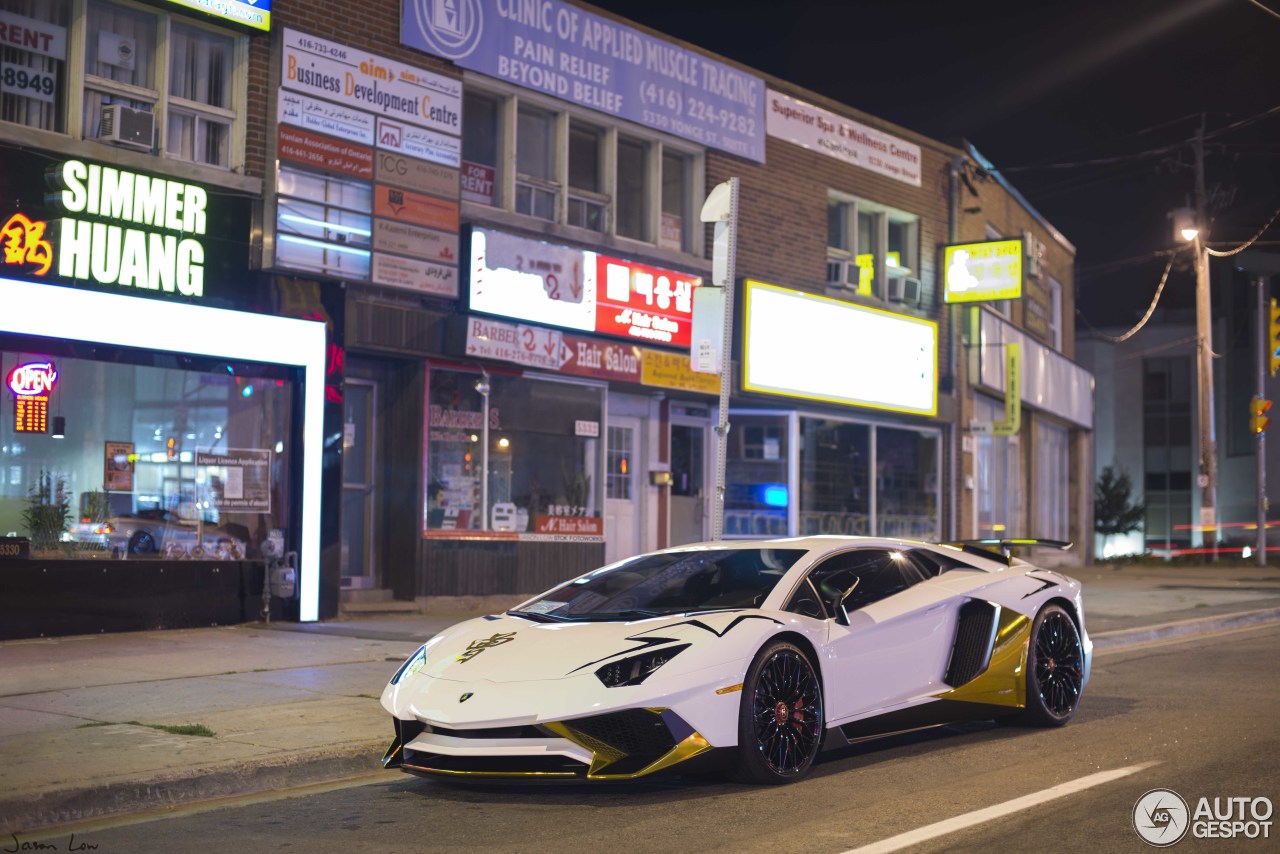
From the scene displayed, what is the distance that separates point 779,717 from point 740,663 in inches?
16.4

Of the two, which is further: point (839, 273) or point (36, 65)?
point (839, 273)

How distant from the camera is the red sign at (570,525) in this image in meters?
17.9

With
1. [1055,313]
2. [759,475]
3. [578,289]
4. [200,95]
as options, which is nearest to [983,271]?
[759,475]

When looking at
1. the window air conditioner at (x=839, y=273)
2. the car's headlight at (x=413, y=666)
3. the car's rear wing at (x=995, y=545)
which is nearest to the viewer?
the car's headlight at (x=413, y=666)

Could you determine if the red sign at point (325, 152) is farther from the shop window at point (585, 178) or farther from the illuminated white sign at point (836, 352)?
the illuminated white sign at point (836, 352)

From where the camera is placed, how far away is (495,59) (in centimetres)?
1700

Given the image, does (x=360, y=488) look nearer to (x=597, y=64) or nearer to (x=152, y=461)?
(x=152, y=461)

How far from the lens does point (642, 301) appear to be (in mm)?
18766

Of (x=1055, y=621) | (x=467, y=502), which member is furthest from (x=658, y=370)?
(x=1055, y=621)

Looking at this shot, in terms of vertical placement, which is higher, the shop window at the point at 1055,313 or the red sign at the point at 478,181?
the shop window at the point at 1055,313

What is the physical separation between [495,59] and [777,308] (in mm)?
6076

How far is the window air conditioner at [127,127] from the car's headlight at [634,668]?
902cm

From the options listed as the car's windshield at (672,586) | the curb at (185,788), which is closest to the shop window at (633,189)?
the car's windshield at (672,586)
